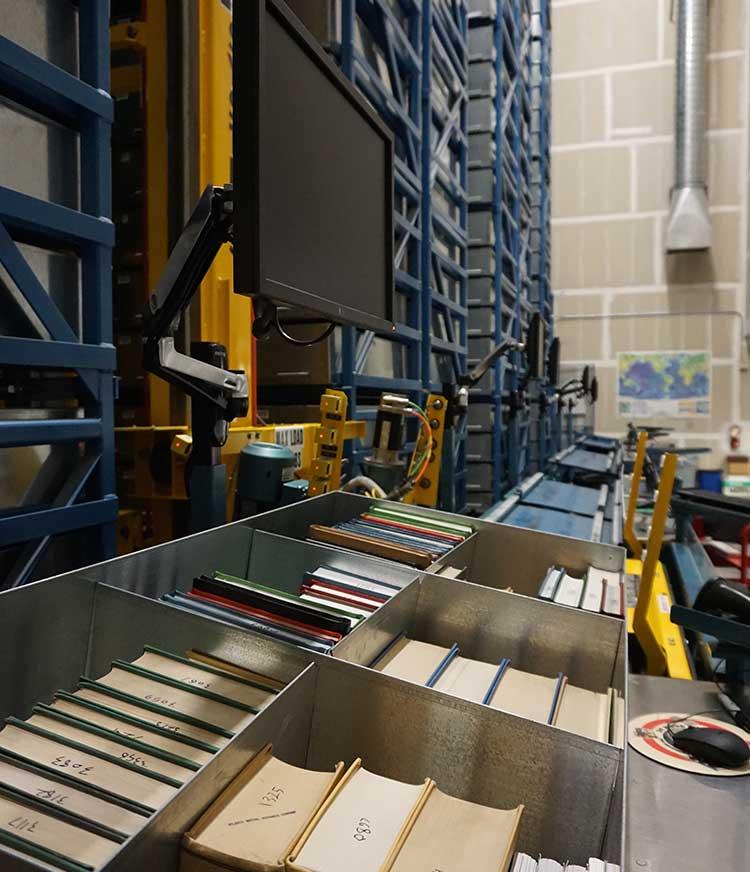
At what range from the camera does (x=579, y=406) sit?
12.3m

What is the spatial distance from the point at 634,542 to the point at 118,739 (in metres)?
3.68

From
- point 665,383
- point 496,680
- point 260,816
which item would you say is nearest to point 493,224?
point 496,680

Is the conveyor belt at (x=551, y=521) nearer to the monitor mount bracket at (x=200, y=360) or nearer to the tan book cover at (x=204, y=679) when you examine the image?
the monitor mount bracket at (x=200, y=360)

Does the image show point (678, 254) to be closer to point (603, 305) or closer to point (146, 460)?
point (603, 305)

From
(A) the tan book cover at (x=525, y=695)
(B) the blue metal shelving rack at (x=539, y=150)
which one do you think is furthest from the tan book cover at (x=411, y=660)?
(B) the blue metal shelving rack at (x=539, y=150)

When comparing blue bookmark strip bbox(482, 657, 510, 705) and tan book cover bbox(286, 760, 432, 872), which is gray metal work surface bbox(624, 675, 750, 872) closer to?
blue bookmark strip bbox(482, 657, 510, 705)

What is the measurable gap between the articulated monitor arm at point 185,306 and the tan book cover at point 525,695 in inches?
31.9

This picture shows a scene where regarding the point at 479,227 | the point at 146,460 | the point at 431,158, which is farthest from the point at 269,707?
the point at 479,227

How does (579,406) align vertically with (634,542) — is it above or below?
above

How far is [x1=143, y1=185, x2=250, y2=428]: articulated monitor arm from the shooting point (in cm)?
129

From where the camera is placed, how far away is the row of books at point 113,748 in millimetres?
642

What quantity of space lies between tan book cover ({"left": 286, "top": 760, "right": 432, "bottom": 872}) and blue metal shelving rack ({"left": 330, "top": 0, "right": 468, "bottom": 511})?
235 cm

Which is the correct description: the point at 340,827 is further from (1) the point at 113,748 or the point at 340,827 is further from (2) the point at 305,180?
(2) the point at 305,180

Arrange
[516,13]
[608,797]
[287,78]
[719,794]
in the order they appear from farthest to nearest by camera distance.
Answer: [516,13], [719,794], [287,78], [608,797]
